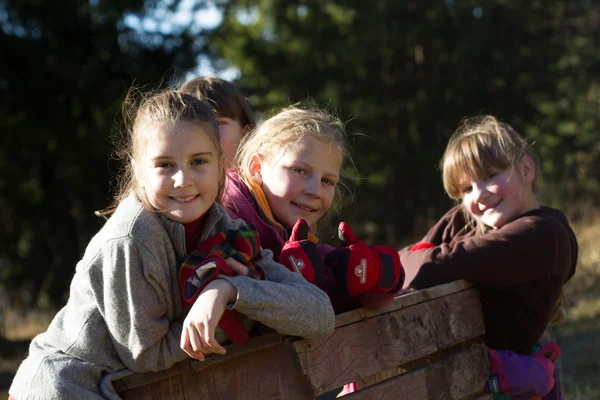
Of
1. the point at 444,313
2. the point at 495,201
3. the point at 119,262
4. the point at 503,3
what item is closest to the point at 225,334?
the point at 119,262

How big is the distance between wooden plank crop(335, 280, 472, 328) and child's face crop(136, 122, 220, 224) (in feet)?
1.87

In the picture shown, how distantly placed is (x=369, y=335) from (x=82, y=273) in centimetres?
93

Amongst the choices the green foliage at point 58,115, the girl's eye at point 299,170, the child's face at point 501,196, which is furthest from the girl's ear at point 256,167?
the green foliage at point 58,115

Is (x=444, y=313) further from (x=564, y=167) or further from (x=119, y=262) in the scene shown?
(x=564, y=167)

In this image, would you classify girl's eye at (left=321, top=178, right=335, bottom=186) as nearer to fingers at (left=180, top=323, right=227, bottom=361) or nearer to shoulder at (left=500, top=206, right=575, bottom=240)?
shoulder at (left=500, top=206, right=575, bottom=240)

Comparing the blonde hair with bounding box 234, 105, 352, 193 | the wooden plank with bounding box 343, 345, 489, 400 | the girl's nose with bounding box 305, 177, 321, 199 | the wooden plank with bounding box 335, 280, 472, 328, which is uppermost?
the blonde hair with bounding box 234, 105, 352, 193

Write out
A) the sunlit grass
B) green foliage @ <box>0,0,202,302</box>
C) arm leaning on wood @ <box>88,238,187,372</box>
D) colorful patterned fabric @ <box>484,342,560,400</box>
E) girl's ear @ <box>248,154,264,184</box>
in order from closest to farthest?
arm leaning on wood @ <box>88,238,187,372</box> < girl's ear @ <box>248,154,264,184</box> < colorful patterned fabric @ <box>484,342,560,400</box> < the sunlit grass < green foliage @ <box>0,0,202,302</box>

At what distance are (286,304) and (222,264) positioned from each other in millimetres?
202

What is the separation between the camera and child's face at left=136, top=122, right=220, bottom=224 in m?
1.97

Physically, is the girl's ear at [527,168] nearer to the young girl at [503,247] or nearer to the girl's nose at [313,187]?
the young girl at [503,247]

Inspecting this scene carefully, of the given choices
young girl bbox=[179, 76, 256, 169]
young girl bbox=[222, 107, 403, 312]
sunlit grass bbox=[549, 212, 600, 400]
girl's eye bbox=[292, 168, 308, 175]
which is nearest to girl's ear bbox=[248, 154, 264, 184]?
young girl bbox=[222, 107, 403, 312]

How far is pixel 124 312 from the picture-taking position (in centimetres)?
186

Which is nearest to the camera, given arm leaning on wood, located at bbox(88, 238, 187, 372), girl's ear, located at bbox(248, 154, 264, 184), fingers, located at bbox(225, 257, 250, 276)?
arm leaning on wood, located at bbox(88, 238, 187, 372)

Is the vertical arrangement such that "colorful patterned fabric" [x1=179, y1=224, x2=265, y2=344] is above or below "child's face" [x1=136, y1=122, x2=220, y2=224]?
below
